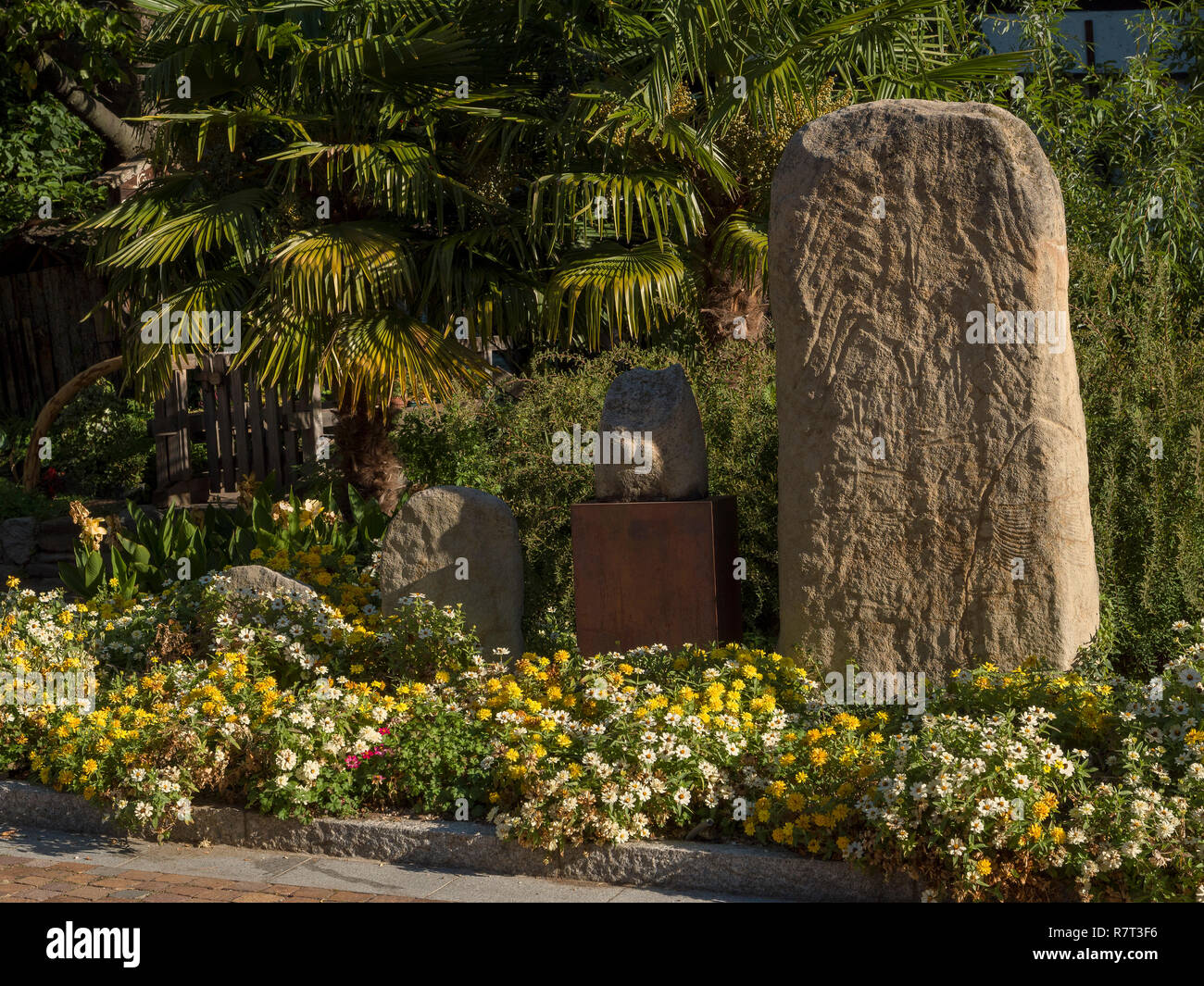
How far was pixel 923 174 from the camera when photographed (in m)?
4.67

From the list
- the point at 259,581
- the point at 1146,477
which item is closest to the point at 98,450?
the point at 259,581

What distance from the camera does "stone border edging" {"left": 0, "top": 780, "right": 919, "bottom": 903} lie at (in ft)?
11.9

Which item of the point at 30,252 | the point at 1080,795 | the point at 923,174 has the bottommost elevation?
the point at 1080,795

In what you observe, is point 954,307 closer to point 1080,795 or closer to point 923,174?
point 923,174

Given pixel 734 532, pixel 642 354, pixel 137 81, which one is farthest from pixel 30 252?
pixel 734 532

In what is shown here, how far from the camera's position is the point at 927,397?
185 inches

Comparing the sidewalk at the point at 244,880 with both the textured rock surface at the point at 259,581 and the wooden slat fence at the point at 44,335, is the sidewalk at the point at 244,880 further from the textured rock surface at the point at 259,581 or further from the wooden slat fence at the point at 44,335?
the wooden slat fence at the point at 44,335

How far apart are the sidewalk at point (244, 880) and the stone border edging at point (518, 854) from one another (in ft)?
0.13

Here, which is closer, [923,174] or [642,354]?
[923,174]

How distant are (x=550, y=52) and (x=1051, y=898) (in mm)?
6320

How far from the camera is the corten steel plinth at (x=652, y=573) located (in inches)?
201

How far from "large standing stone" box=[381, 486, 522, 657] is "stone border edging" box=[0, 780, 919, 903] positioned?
157 cm

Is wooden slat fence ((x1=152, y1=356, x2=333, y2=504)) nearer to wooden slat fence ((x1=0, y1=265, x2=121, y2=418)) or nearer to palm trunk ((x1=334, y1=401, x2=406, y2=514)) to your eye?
palm trunk ((x1=334, y1=401, x2=406, y2=514))

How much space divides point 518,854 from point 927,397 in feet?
7.71
